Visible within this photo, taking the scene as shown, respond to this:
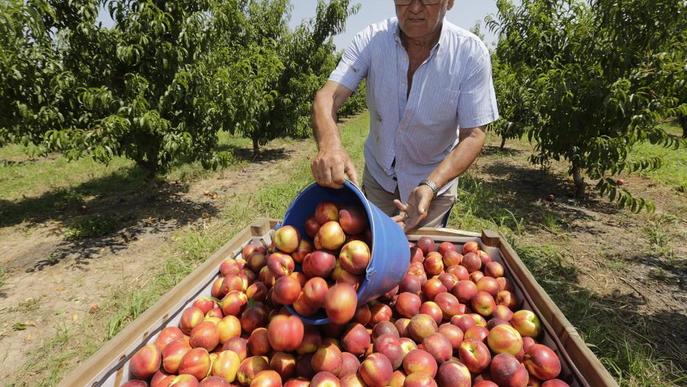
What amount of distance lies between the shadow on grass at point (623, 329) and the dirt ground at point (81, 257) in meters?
4.60

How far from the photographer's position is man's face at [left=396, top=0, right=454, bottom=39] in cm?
210

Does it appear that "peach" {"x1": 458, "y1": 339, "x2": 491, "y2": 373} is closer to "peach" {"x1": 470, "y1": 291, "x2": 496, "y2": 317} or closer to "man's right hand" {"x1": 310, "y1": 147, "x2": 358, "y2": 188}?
"peach" {"x1": 470, "y1": 291, "x2": 496, "y2": 317}

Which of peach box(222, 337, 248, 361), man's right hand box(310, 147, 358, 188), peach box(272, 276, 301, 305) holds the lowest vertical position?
peach box(222, 337, 248, 361)

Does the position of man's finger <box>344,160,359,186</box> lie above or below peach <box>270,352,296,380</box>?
above

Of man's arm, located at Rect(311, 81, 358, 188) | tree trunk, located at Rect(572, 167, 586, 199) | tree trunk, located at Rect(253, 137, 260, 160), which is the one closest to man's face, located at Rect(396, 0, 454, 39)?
man's arm, located at Rect(311, 81, 358, 188)

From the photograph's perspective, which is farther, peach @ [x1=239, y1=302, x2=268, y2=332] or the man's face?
the man's face

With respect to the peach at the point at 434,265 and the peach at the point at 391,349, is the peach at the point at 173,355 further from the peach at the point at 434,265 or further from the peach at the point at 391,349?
the peach at the point at 434,265

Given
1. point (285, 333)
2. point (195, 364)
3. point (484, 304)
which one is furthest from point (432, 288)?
point (195, 364)

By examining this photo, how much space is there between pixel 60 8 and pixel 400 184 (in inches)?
210

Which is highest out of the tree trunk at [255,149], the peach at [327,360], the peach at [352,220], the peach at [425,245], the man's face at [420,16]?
the man's face at [420,16]

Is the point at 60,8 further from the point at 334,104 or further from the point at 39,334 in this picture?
the point at 334,104

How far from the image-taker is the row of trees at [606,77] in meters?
4.95

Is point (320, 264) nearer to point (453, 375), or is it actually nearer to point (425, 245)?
point (453, 375)

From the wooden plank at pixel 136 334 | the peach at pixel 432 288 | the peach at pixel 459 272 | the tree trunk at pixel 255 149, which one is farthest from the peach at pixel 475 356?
the tree trunk at pixel 255 149
